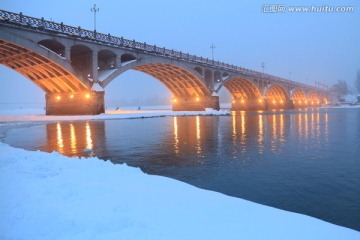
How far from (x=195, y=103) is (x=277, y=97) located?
50285mm

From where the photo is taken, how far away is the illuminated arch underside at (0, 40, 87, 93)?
114 feet

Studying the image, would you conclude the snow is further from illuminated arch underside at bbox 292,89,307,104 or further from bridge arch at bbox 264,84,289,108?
illuminated arch underside at bbox 292,89,307,104

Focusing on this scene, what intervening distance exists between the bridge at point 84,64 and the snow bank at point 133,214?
3016 centimetres

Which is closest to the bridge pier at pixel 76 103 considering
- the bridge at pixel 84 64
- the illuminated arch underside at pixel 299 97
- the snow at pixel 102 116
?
the bridge at pixel 84 64

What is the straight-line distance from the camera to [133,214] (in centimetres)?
420

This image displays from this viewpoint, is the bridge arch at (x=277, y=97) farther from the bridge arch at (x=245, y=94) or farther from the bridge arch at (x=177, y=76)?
the bridge arch at (x=177, y=76)

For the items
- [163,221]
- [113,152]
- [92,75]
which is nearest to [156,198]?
[163,221]

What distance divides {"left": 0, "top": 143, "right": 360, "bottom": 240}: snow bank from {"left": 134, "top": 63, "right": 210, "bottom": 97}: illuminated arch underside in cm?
4716

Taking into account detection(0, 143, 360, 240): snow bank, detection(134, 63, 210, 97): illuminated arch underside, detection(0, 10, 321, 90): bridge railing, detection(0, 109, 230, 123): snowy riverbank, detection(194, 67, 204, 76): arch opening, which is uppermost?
detection(0, 10, 321, 90): bridge railing

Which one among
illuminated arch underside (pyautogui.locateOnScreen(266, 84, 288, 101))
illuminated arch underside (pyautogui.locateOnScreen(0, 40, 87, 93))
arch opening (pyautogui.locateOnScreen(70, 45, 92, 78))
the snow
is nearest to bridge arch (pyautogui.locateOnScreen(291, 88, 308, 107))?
illuminated arch underside (pyautogui.locateOnScreen(266, 84, 288, 101))

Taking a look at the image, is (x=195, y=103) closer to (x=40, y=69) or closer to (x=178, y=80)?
(x=178, y=80)

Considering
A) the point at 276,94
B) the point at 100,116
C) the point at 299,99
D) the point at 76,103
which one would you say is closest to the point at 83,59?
the point at 76,103

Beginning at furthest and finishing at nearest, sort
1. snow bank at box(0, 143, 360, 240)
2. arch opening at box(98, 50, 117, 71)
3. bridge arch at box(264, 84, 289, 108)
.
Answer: bridge arch at box(264, 84, 289, 108), arch opening at box(98, 50, 117, 71), snow bank at box(0, 143, 360, 240)

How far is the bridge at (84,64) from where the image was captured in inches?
1271
